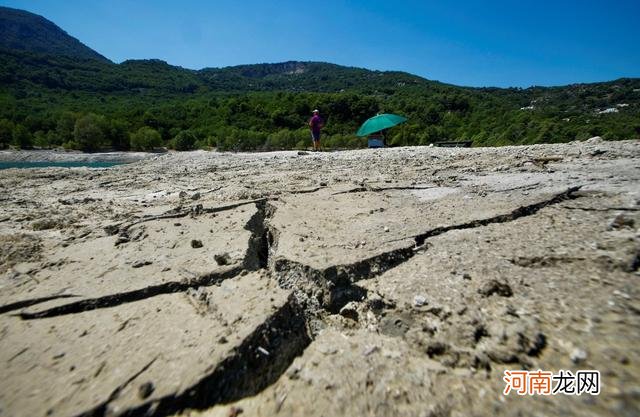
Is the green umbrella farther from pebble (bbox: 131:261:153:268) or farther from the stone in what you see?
the stone

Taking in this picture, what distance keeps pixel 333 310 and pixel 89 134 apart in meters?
30.8

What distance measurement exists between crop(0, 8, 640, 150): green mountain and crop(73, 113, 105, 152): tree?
7cm

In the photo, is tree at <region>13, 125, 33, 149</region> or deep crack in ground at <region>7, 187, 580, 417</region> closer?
deep crack in ground at <region>7, 187, 580, 417</region>

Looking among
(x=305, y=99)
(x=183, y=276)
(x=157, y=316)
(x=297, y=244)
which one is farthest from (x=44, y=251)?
(x=305, y=99)

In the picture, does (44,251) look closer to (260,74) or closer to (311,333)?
(311,333)

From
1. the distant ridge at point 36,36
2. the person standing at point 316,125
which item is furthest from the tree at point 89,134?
the distant ridge at point 36,36

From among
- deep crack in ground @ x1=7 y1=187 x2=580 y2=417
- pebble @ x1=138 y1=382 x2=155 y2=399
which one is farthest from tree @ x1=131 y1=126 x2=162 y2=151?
pebble @ x1=138 y1=382 x2=155 y2=399

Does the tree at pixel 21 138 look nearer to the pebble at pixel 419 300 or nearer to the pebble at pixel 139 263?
the pebble at pixel 139 263

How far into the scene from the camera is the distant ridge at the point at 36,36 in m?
111

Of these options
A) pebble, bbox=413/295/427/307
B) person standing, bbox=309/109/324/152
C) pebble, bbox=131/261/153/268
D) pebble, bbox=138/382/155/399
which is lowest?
pebble, bbox=131/261/153/268

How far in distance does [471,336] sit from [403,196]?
2.07 meters

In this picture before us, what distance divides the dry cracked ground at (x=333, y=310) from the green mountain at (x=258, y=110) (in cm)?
765

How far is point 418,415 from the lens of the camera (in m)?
0.82

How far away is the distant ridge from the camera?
111 m
